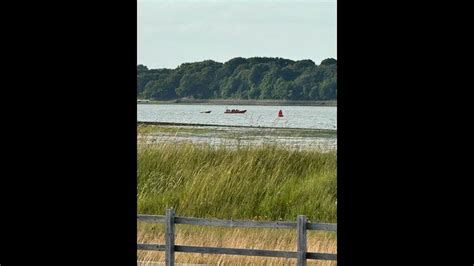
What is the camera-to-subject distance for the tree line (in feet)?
45.4

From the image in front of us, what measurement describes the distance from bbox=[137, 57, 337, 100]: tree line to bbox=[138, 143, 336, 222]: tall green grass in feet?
16.6

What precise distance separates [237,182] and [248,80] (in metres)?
6.54

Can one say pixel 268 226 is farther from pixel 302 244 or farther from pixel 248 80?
pixel 248 80

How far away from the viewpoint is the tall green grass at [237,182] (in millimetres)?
7855

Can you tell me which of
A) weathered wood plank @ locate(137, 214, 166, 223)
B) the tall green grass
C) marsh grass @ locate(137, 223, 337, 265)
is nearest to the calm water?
the tall green grass

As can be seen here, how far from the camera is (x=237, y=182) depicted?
26.7ft

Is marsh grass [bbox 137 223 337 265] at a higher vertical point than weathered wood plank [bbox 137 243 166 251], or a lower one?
lower

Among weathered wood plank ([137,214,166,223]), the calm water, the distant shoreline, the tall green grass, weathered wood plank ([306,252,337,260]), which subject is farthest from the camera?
the distant shoreline

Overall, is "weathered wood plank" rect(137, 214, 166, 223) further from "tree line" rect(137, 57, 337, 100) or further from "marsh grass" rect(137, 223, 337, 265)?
"tree line" rect(137, 57, 337, 100)

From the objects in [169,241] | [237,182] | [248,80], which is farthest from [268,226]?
[248,80]
